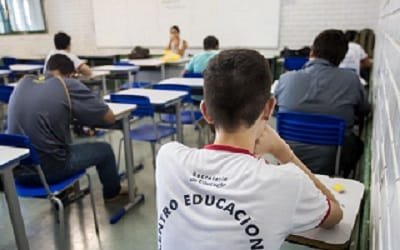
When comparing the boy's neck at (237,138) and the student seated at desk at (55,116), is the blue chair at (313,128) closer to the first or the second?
the student seated at desk at (55,116)

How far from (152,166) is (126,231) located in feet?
3.71

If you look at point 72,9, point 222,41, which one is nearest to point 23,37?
point 72,9

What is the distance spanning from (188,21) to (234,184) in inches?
271

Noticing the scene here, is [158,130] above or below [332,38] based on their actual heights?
below

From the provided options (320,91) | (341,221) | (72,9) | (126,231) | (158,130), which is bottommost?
(126,231)

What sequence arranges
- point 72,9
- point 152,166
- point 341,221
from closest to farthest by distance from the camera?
point 341,221, point 152,166, point 72,9

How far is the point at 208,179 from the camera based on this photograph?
0.85m

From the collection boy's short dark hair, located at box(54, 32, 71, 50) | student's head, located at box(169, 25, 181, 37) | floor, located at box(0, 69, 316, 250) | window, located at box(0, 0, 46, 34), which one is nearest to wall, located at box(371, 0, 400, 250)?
floor, located at box(0, 69, 316, 250)

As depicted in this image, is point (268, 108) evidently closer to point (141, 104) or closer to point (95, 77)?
point (141, 104)

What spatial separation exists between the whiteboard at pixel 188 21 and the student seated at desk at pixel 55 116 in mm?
4998

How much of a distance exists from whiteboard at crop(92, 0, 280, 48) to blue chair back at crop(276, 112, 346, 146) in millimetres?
4862

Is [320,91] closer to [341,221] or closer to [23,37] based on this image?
[341,221]

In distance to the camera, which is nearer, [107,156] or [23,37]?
[107,156]

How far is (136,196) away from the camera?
9.50 ft
